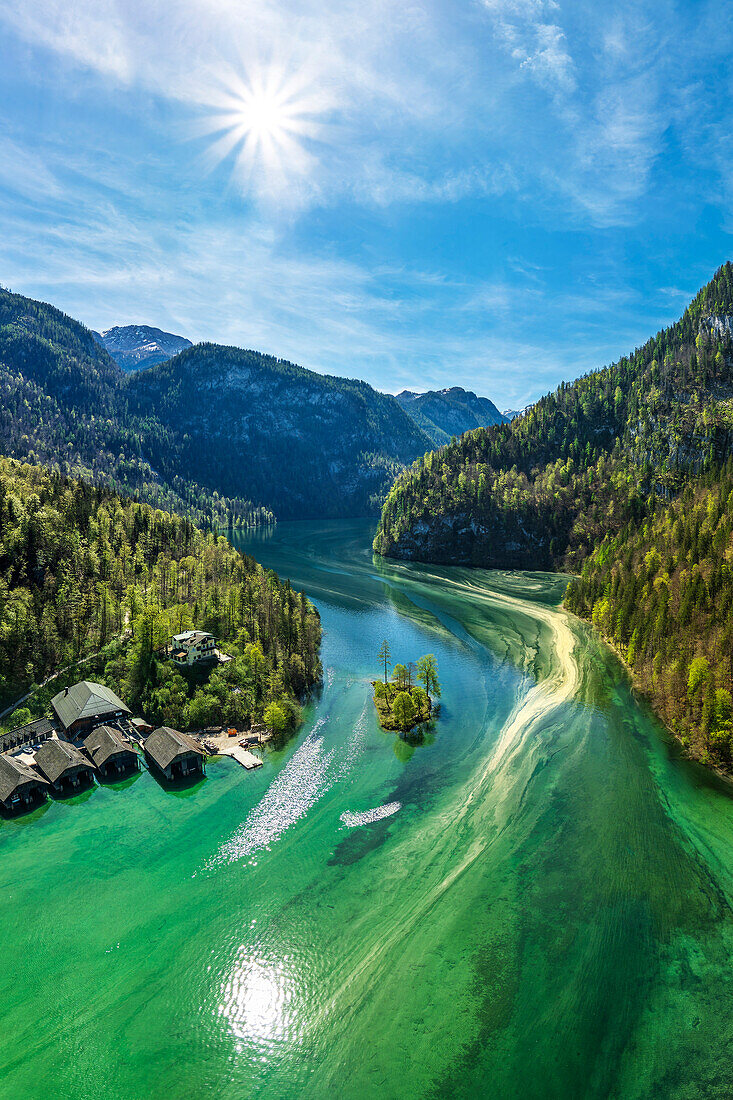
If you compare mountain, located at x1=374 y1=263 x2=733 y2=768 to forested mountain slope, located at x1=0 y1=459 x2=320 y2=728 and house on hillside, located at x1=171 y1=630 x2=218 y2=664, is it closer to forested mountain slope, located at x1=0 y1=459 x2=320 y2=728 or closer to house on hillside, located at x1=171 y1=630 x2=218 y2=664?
forested mountain slope, located at x1=0 y1=459 x2=320 y2=728

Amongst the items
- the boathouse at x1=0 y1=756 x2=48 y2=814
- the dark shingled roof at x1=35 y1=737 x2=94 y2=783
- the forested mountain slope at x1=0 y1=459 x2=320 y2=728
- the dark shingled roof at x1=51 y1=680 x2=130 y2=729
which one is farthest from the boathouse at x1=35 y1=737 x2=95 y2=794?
the forested mountain slope at x1=0 y1=459 x2=320 y2=728

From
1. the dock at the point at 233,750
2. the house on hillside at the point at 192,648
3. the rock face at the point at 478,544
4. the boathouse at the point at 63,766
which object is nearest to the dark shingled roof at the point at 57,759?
the boathouse at the point at 63,766

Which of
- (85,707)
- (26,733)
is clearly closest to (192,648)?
(85,707)

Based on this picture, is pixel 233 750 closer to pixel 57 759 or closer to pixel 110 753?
pixel 110 753

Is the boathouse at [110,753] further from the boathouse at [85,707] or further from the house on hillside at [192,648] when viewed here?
the house on hillside at [192,648]

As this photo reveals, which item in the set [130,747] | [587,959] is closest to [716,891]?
[587,959]
